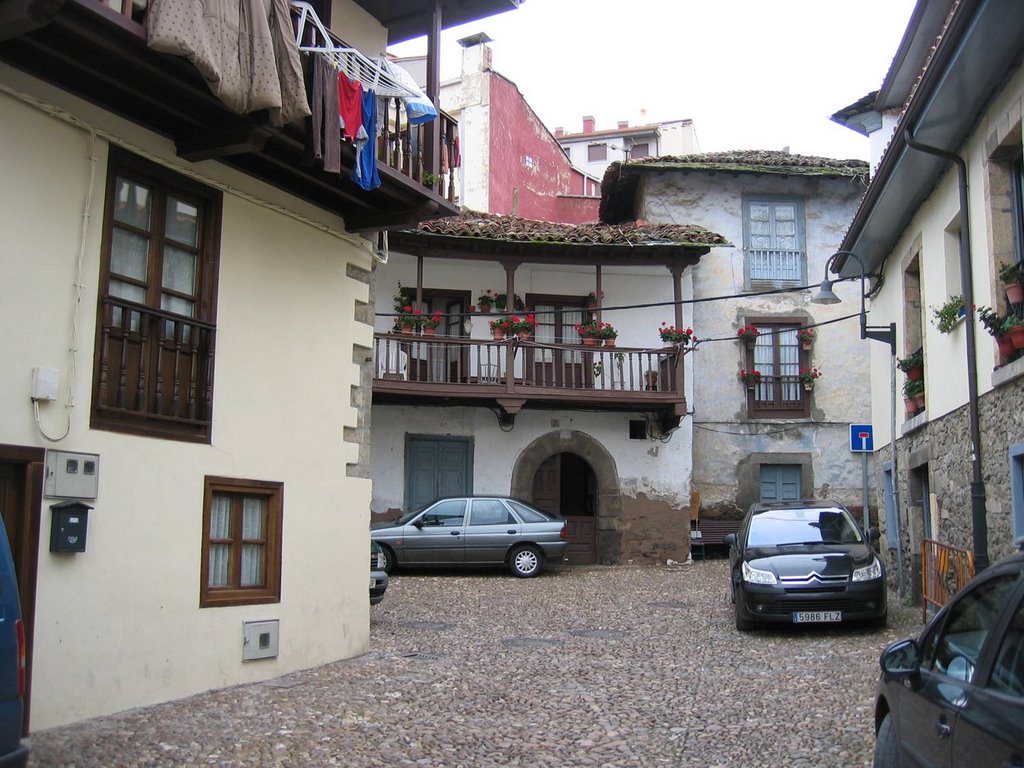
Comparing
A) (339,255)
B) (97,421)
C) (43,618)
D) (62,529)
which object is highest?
(339,255)

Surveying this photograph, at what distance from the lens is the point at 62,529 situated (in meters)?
6.82

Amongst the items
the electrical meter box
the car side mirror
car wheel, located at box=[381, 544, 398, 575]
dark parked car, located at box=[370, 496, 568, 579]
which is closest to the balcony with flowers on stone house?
dark parked car, located at box=[370, 496, 568, 579]

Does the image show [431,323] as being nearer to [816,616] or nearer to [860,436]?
[860,436]

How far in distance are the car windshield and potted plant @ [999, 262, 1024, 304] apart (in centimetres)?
393

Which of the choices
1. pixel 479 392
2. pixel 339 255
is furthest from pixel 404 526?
pixel 339 255

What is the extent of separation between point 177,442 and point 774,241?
1770cm

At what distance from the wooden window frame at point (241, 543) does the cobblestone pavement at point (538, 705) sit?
2.38 ft

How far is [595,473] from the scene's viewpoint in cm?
2130

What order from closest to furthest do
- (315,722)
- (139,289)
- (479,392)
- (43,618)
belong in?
(43,618), (315,722), (139,289), (479,392)

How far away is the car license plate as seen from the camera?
35.5 ft

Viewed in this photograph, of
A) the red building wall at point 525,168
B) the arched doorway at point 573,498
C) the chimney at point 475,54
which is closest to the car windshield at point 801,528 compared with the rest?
the arched doorway at point 573,498

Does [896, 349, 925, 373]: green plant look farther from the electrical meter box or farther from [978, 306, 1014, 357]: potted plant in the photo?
the electrical meter box

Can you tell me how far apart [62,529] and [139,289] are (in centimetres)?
198

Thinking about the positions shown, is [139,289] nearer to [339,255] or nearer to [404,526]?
[339,255]
